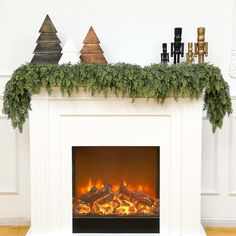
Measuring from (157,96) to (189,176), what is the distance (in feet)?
1.90

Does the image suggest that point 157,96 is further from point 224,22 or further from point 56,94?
point 224,22

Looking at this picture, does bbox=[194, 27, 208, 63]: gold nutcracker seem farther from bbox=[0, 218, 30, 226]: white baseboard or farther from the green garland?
bbox=[0, 218, 30, 226]: white baseboard

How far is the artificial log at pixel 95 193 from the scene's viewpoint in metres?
3.18

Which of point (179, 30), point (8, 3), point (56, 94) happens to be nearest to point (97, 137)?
point (56, 94)

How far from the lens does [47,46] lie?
10.5 ft

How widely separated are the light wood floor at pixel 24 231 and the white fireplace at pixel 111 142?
1.09ft

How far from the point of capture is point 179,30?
3.10 metres

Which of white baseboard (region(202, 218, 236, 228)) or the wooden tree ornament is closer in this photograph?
the wooden tree ornament

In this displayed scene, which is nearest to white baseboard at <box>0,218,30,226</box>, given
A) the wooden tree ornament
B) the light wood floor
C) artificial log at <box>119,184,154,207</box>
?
the light wood floor

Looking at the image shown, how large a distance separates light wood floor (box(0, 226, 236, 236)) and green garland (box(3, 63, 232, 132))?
97cm

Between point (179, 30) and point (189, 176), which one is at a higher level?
point (179, 30)

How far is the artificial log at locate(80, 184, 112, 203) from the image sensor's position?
318 centimetres

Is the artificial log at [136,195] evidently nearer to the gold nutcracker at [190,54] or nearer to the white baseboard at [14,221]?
the white baseboard at [14,221]

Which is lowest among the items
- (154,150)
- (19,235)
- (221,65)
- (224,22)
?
(19,235)
